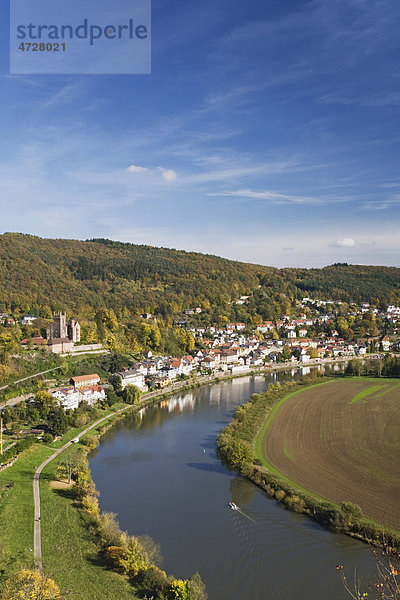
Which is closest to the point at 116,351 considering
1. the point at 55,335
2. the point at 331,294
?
the point at 55,335

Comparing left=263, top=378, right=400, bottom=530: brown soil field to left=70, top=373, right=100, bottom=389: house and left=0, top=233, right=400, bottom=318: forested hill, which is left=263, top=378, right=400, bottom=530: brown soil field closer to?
left=70, top=373, right=100, bottom=389: house

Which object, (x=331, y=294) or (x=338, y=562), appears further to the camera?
(x=331, y=294)

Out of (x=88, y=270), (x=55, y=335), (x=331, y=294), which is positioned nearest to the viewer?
(x=55, y=335)

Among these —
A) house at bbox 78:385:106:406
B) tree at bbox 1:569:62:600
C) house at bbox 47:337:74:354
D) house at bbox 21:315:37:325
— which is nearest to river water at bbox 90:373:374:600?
tree at bbox 1:569:62:600

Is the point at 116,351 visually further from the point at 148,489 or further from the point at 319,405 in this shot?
the point at 148,489

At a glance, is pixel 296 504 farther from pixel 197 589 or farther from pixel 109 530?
pixel 109 530

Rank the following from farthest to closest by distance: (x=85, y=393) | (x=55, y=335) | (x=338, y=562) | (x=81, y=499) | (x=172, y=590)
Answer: (x=55, y=335) → (x=85, y=393) → (x=81, y=499) → (x=338, y=562) → (x=172, y=590)

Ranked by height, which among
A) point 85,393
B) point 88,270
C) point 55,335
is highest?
point 88,270

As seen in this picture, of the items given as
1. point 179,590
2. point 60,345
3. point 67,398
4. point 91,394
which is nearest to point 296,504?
point 179,590
